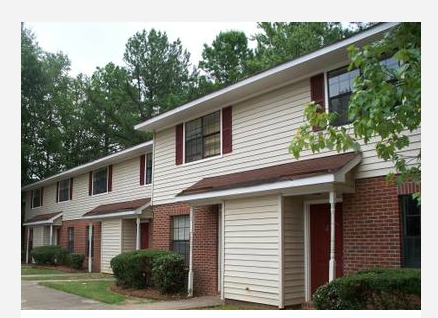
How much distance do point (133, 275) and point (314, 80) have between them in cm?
773

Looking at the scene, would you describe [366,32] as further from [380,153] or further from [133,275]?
[133,275]

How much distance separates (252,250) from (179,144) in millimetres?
5525

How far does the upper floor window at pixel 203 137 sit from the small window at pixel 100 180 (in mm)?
9986

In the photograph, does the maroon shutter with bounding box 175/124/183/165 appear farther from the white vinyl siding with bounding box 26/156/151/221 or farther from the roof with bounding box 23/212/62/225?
the roof with bounding box 23/212/62/225

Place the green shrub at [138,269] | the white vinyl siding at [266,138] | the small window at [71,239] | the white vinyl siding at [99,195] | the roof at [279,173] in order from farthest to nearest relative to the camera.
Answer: the small window at [71,239] < the white vinyl siding at [99,195] < the green shrub at [138,269] < the white vinyl siding at [266,138] < the roof at [279,173]

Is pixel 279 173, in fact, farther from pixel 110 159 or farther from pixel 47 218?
pixel 47 218

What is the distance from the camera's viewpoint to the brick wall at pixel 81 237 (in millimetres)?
23828

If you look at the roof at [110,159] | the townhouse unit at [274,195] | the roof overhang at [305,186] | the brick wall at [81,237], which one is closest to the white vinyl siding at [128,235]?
the roof at [110,159]

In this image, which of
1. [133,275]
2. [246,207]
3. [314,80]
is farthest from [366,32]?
[133,275]

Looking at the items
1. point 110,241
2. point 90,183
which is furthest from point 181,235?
point 90,183

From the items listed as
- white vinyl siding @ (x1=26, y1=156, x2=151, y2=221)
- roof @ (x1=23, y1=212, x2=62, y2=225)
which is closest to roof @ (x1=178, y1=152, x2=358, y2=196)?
white vinyl siding @ (x1=26, y1=156, x2=151, y2=221)

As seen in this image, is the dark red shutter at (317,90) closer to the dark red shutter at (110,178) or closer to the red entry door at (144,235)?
the red entry door at (144,235)

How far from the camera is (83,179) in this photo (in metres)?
27.6

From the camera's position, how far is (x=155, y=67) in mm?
41031
